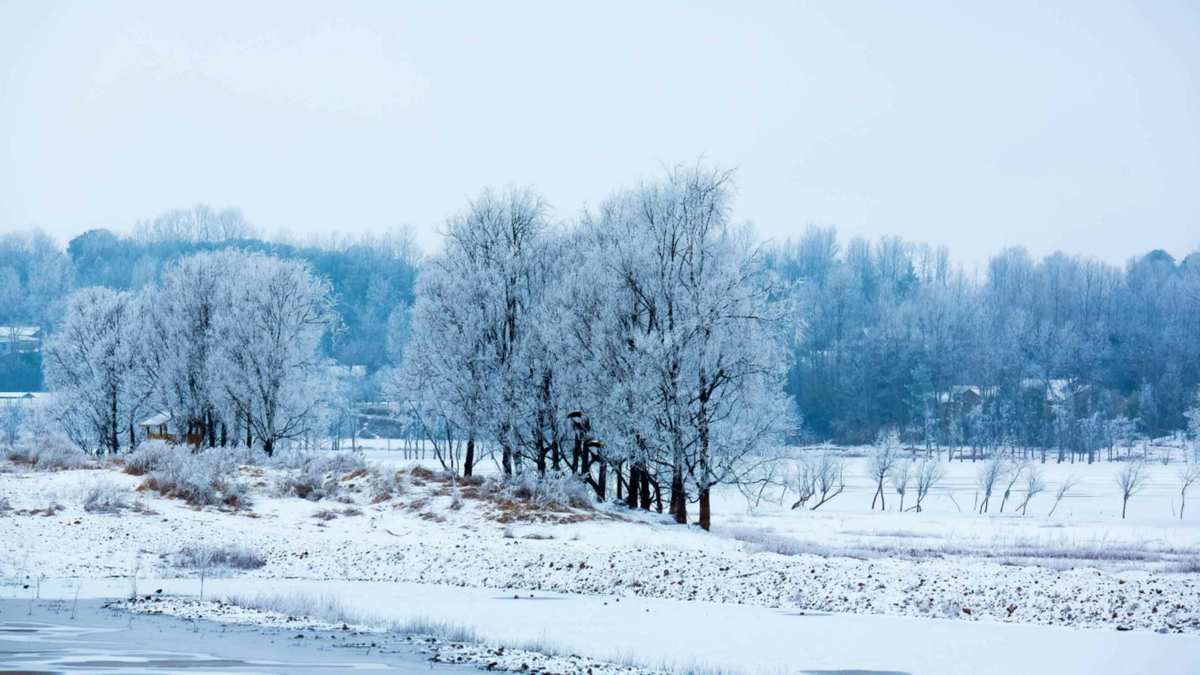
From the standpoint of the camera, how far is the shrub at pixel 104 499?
89.0 ft

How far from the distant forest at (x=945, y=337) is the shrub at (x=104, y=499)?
70616 millimetres

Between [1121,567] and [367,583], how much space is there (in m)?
22.1

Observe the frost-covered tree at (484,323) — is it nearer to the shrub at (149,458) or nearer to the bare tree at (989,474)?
the shrub at (149,458)

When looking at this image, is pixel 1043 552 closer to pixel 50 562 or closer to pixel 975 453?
pixel 50 562

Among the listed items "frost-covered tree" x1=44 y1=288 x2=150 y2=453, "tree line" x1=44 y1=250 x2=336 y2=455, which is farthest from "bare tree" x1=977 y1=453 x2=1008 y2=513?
"frost-covered tree" x1=44 y1=288 x2=150 y2=453

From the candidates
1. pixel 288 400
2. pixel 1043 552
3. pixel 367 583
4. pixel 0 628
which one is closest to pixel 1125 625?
pixel 367 583

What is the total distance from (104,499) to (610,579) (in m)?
15.6

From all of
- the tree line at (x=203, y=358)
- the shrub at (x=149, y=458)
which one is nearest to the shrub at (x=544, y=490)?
the shrub at (x=149, y=458)

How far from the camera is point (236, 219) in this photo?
19275 cm

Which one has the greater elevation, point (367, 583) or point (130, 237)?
point (130, 237)

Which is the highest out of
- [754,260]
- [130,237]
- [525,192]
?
[130,237]

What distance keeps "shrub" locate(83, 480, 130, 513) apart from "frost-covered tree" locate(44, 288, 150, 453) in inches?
1172

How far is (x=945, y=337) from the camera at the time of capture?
13600 cm

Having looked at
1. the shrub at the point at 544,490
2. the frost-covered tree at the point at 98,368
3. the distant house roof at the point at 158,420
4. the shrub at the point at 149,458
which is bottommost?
the shrub at the point at 544,490
